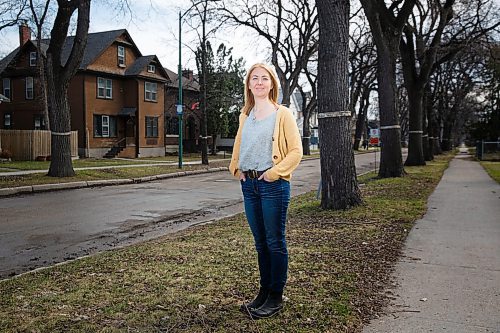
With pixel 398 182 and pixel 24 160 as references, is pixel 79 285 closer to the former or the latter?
pixel 398 182

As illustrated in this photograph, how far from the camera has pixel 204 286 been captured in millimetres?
4930

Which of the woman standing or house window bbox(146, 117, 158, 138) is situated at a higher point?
house window bbox(146, 117, 158, 138)

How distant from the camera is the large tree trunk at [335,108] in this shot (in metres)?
9.78

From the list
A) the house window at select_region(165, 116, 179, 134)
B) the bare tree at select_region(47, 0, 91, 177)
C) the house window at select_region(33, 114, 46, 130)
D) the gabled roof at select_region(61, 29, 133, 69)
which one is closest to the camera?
the bare tree at select_region(47, 0, 91, 177)

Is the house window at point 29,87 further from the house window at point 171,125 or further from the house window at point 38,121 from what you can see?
the house window at point 171,125

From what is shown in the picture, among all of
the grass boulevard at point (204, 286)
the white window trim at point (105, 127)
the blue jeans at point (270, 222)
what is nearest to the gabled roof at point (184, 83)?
the white window trim at point (105, 127)

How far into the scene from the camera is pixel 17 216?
439 inches

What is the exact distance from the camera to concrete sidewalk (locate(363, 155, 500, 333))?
165 inches

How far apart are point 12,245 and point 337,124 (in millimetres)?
6177

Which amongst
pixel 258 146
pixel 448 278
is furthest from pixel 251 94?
pixel 448 278

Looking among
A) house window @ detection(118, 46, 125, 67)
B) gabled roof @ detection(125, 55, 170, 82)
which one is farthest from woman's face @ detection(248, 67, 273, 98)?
house window @ detection(118, 46, 125, 67)

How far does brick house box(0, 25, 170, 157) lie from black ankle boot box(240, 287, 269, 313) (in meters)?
33.0

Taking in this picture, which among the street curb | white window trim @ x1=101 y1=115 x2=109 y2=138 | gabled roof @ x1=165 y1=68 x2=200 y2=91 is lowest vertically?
the street curb

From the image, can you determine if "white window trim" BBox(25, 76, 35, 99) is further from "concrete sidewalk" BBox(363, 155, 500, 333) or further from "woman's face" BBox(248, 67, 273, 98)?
"woman's face" BBox(248, 67, 273, 98)
